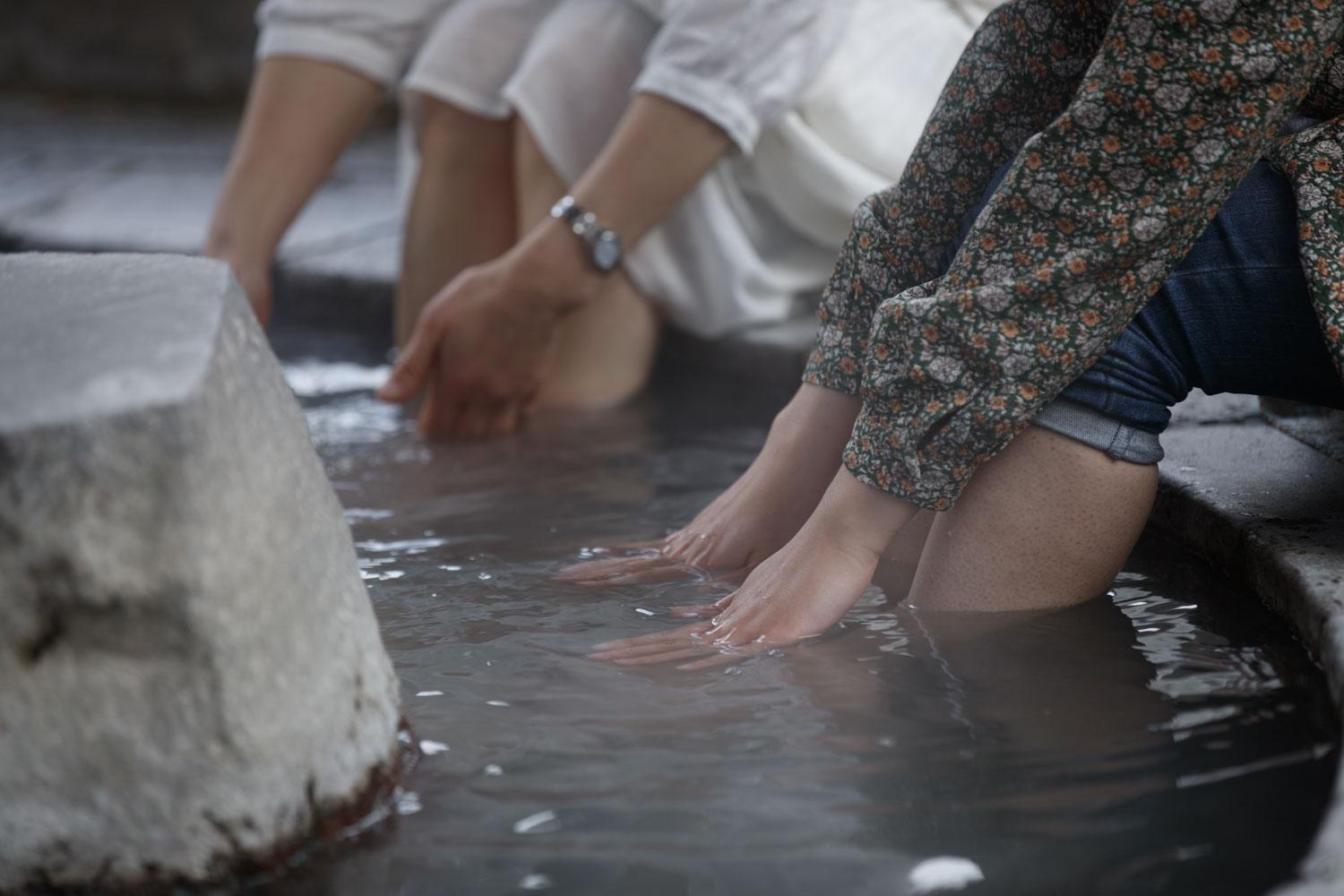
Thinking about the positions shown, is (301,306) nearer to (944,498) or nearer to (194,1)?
(944,498)

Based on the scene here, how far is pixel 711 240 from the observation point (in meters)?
2.36

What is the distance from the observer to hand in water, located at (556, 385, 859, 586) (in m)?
1.55

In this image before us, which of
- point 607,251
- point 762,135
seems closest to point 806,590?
point 607,251

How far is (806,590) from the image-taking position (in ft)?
4.39

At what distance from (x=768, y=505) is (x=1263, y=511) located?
50 cm

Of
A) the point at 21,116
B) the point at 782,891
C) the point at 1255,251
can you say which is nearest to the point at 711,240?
the point at 1255,251

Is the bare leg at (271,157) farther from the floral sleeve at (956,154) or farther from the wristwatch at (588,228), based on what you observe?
the floral sleeve at (956,154)

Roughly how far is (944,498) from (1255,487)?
444 mm

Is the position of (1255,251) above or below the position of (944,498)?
above

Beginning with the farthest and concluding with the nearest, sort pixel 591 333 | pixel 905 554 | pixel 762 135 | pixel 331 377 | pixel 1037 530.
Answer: pixel 331 377 < pixel 591 333 < pixel 762 135 < pixel 905 554 < pixel 1037 530

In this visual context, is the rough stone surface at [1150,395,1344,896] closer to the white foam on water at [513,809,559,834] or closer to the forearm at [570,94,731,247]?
the white foam on water at [513,809,559,834]

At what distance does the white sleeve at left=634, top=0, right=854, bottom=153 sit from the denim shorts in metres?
0.97

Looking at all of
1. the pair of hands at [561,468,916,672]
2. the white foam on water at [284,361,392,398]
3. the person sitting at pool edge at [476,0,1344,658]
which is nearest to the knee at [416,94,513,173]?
the white foam on water at [284,361,392,398]

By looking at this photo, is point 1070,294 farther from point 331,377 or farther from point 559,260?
point 331,377
